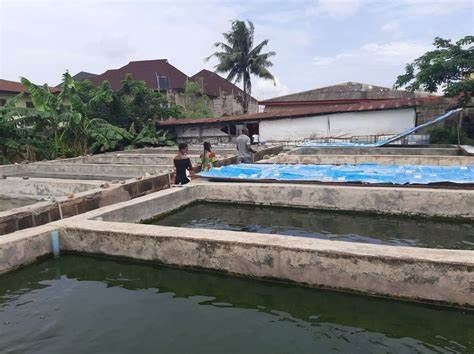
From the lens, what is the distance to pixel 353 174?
Answer: 8.79 m

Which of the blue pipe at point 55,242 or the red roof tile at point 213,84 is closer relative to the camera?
the blue pipe at point 55,242

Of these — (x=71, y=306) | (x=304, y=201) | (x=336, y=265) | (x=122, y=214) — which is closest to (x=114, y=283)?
(x=71, y=306)

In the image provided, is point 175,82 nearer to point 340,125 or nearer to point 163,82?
point 163,82

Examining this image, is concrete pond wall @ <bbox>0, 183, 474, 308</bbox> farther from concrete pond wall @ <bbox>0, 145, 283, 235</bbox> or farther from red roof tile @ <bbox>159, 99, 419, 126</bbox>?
red roof tile @ <bbox>159, 99, 419, 126</bbox>

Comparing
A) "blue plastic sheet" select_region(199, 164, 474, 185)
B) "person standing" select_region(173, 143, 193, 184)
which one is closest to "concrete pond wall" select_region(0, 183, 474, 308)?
"blue plastic sheet" select_region(199, 164, 474, 185)

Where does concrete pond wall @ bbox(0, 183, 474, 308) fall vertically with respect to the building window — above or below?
below

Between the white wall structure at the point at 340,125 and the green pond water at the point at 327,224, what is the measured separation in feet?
41.9

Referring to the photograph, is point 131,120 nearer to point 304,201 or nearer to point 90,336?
point 304,201

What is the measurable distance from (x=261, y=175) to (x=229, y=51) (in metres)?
23.7

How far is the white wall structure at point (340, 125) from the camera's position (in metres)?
19.1

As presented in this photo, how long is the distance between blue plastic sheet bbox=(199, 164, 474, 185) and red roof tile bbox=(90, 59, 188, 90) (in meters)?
23.9

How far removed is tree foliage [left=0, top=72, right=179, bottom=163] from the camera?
1600 centimetres

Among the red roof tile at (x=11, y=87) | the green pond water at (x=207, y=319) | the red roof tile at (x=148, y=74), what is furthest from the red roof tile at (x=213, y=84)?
the green pond water at (x=207, y=319)

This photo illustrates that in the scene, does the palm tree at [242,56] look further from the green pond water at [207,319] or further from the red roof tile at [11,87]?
the green pond water at [207,319]
